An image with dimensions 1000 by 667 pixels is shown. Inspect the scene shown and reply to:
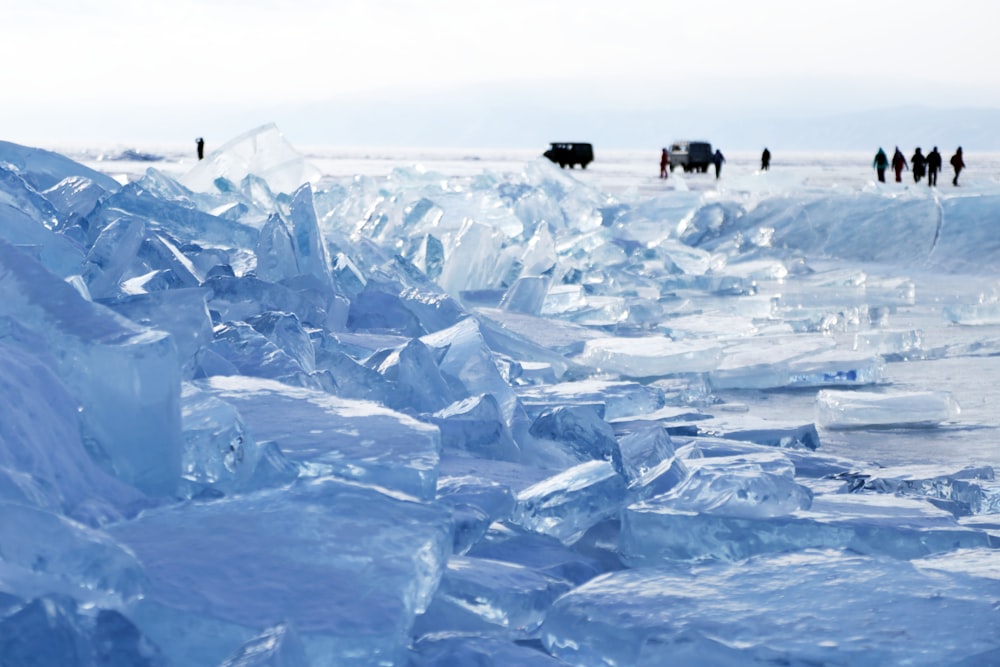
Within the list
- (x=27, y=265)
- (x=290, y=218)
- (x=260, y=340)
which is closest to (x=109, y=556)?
(x=27, y=265)

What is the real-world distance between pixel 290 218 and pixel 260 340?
73.3 inches

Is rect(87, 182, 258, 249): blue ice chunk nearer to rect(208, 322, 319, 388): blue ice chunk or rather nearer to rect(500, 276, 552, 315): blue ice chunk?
rect(500, 276, 552, 315): blue ice chunk

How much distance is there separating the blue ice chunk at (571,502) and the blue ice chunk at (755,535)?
12 cm

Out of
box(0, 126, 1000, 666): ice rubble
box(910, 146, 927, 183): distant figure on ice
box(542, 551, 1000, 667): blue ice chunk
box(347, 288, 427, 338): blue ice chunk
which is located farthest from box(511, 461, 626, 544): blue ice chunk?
box(910, 146, 927, 183): distant figure on ice

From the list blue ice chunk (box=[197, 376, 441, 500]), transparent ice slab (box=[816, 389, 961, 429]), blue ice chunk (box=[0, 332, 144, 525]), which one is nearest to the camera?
blue ice chunk (box=[0, 332, 144, 525])

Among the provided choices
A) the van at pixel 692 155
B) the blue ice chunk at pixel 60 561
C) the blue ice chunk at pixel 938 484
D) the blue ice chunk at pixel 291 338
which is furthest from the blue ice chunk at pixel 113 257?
the van at pixel 692 155

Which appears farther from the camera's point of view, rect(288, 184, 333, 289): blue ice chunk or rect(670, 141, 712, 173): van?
rect(670, 141, 712, 173): van

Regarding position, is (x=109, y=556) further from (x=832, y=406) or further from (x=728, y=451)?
(x=832, y=406)

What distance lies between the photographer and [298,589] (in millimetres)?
1702

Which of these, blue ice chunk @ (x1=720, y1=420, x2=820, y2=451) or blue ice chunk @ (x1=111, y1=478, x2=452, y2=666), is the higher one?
blue ice chunk @ (x1=111, y1=478, x2=452, y2=666)

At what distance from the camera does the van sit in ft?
104

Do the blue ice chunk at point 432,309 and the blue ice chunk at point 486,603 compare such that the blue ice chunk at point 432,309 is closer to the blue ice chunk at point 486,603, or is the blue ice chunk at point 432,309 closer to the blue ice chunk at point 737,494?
the blue ice chunk at point 737,494

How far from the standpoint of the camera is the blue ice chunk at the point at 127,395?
2.05m

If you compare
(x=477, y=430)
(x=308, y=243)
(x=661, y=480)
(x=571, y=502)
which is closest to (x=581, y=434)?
(x=477, y=430)
